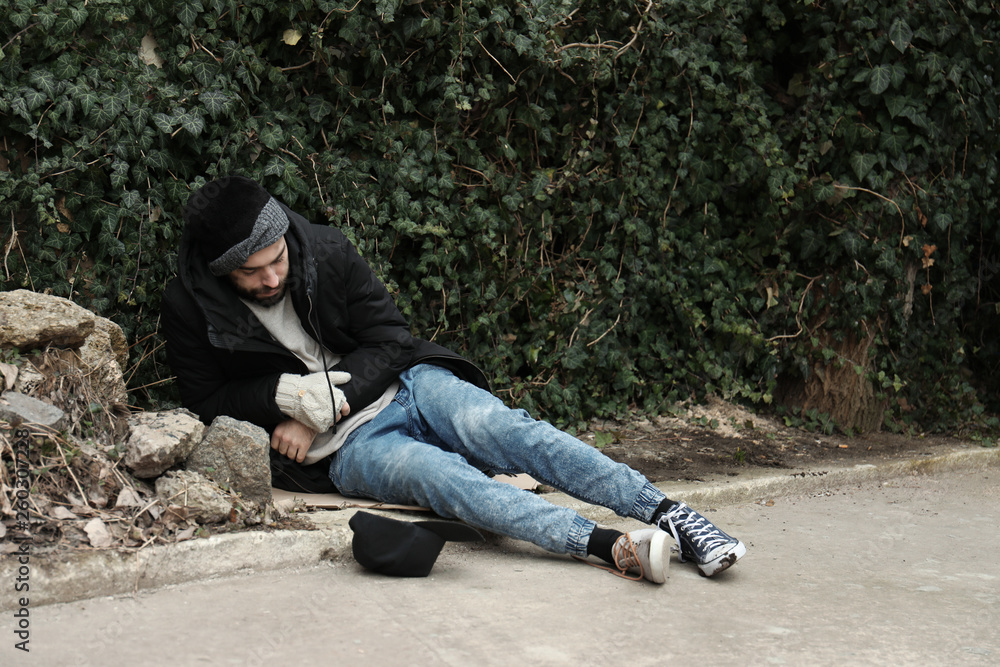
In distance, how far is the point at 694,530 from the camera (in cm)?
285

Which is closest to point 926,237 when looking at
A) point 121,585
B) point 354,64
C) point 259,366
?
point 354,64

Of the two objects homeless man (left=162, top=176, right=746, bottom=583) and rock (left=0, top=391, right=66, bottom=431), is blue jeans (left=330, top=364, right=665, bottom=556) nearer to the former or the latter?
homeless man (left=162, top=176, right=746, bottom=583)

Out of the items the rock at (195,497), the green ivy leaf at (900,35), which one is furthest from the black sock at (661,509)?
the green ivy leaf at (900,35)

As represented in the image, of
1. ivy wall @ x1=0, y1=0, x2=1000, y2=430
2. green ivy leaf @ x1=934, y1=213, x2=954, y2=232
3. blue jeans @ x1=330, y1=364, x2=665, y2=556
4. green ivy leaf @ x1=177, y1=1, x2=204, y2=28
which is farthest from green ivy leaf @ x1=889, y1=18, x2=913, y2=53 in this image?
green ivy leaf @ x1=177, y1=1, x2=204, y2=28

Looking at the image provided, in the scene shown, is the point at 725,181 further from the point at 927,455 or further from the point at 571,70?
the point at 927,455

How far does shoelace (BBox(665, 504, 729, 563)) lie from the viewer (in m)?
2.82

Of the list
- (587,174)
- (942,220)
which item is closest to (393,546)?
(587,174)

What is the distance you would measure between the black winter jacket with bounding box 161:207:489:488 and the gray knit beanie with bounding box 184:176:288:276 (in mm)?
136

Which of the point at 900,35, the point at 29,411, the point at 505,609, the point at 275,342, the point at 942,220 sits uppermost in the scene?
the point at 900,35

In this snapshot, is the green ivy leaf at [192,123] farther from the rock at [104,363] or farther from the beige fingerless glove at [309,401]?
the beige fingerless glove at [309,401]

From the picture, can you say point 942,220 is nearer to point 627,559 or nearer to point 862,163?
point 862,163

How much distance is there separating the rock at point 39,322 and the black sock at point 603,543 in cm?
183

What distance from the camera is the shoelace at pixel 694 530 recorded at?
282 cm

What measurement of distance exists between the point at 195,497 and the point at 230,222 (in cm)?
93
